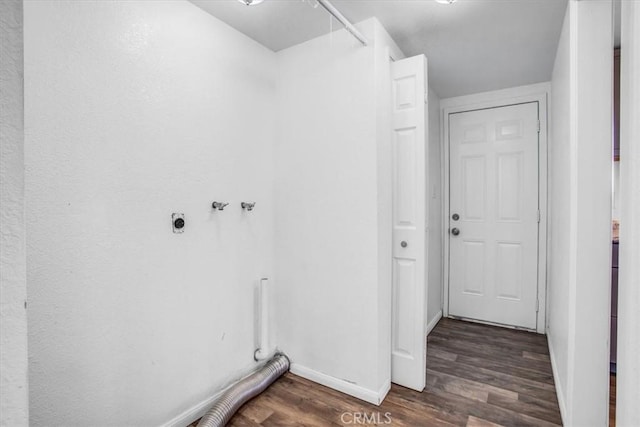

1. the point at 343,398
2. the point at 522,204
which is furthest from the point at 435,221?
the point at 343,398

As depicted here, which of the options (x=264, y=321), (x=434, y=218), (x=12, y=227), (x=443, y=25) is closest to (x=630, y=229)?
(x=12, y=227)

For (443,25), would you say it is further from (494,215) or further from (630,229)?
(494,215)

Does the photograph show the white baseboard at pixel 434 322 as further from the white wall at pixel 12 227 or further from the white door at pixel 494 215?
the white wall at pixel 12 227

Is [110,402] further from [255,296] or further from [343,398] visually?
[343,398]

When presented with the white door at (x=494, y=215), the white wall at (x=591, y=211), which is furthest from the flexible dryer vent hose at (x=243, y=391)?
A: the white door at (x=494, y=215)

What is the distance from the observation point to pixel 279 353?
2.40 m

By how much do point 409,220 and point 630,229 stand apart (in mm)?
1435

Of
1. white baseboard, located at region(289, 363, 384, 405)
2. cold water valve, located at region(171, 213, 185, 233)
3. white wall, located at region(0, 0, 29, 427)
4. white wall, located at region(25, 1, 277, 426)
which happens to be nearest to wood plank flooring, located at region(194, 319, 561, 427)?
white baseboard, located at region(289, 363, 384, 405)

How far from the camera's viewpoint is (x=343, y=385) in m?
2.11

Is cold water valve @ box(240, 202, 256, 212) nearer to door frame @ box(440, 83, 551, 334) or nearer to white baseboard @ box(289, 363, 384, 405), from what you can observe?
white baseboard @ box(289, 363, 384, 405)

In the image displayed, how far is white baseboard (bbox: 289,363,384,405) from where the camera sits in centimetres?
200

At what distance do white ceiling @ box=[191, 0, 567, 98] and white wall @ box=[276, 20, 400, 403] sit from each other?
0.15 meters

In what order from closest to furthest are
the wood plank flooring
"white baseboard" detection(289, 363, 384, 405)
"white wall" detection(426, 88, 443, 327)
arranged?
the wood plank flooring
"white baseboard" detection(289, 363, 384, 405)
"white wall" detection(426, 88, 443, 327)

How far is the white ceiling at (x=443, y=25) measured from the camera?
186cm
